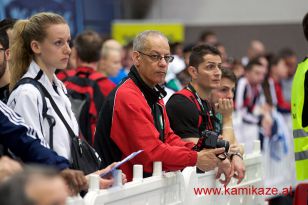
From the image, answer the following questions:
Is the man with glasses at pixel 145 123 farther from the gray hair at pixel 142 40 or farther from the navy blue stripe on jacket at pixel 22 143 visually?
the navy blue stripe on jacket at pixel 22 143

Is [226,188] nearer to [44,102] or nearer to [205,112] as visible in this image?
[205,112]

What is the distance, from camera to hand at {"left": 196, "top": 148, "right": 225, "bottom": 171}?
5.13 metres

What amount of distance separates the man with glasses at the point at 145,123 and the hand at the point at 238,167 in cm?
38

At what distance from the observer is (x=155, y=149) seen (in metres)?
4.95

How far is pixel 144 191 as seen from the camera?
452 cm

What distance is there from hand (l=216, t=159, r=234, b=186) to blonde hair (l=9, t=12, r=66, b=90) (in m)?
1.49

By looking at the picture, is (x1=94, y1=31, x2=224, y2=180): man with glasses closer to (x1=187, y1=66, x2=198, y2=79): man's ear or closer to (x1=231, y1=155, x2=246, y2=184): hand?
(x1=231, y1=155, x2=246, y2=184): hand

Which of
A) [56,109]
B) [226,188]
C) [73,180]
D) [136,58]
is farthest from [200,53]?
[73,180]

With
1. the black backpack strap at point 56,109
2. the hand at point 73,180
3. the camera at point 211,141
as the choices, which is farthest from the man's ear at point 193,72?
the hand at point 73,180

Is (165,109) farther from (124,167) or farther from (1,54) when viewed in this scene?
(1,54)

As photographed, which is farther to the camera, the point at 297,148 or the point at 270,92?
the point at 270,92

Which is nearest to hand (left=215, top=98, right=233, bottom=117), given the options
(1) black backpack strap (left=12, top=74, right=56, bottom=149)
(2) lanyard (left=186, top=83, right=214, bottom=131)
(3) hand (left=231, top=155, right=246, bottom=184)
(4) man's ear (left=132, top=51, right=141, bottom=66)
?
(2) lanyard (left=186, top=83, right=214, bottom=131)

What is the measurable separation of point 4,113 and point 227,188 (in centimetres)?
214

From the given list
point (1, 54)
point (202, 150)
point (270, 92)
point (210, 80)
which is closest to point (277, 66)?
point (270, 92)
